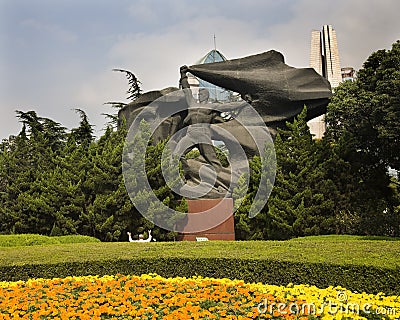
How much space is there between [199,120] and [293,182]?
420cm

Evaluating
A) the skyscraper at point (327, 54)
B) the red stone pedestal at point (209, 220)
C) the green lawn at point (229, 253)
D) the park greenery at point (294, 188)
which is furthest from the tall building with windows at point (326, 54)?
the green lawn at point (229, 253)

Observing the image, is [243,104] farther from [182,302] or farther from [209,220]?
[182,302]

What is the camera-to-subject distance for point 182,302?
470cm

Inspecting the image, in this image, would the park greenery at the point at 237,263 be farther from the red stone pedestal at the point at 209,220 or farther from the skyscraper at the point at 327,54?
→ the skyscraper at the point at 327,54

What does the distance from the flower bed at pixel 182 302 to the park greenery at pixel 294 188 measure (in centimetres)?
890

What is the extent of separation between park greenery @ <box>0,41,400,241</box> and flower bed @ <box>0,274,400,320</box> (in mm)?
8902

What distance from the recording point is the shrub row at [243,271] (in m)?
6.24

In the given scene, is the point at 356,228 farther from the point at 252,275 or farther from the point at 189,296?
the point at 189,296

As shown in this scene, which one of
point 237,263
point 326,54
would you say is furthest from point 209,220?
point 326,54

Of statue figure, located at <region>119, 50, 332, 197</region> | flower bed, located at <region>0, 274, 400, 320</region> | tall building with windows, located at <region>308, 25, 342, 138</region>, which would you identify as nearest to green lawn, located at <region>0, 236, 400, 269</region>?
flower bed, located at <region>0, 274, 400, 320</region>

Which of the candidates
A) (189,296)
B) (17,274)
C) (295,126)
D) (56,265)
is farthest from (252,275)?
(295,126)

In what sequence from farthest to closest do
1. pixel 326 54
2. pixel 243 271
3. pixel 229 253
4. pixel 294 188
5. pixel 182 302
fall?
pixel 326 54 → pixel 294 188 → pixel 229 253 → pixel 243 271 → pixel 182 302

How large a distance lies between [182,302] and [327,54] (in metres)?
33.0

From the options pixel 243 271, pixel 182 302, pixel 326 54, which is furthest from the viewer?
pixel 326 54
